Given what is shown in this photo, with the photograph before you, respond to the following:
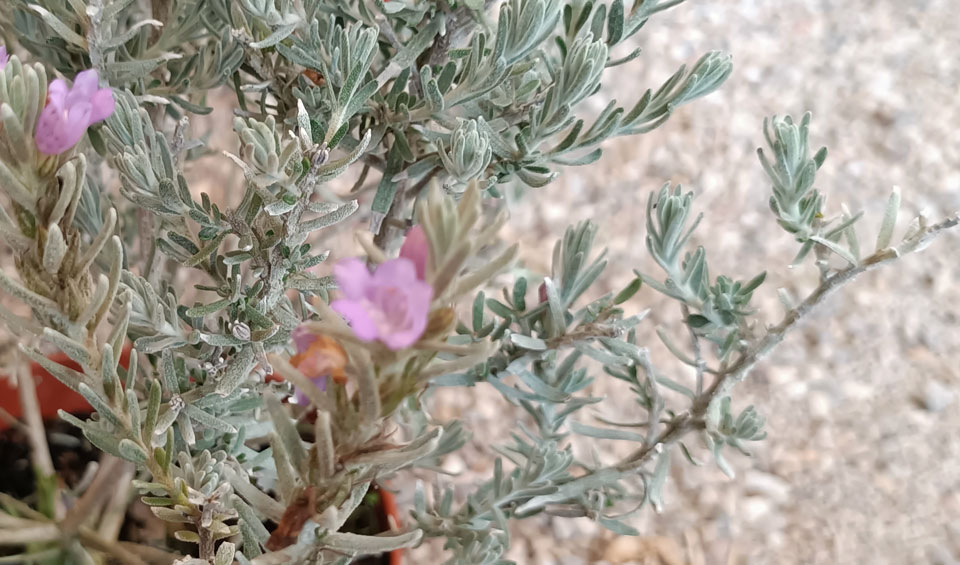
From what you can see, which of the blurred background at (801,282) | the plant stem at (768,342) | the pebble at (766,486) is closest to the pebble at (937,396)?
the blurred background at (801,282)

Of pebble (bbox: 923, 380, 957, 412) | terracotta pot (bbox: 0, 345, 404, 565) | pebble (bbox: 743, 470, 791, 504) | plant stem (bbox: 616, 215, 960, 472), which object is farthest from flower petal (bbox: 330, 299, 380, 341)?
pebble (bbox: 923, 380, 957, 412)

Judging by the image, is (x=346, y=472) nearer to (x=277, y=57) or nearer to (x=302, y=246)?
(x=302, y=246)

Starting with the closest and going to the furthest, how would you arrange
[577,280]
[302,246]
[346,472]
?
1. [346,472]
2. [302,246]
3. [577,280]

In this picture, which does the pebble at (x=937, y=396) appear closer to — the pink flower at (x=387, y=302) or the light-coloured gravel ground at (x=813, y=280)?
→ the light-coloured gravel ground at (x=813, y=280)

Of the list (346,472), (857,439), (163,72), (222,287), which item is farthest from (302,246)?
(857,439)

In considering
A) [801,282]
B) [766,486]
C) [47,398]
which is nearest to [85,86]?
[47,398]
